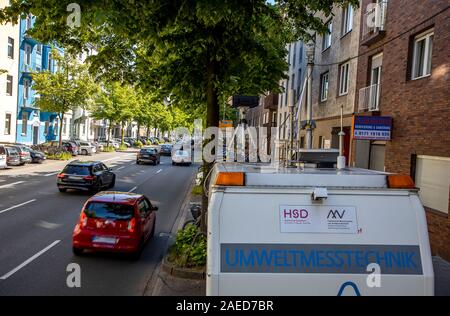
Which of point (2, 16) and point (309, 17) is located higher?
point (309, 17)

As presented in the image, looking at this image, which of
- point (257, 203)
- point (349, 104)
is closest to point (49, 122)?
point (349, 104)

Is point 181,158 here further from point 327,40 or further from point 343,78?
point 343,78

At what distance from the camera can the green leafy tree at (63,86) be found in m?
35.2

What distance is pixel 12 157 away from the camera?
93.3 feet

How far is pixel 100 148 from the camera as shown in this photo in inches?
2016

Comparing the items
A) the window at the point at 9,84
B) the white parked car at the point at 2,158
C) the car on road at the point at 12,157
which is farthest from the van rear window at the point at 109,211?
the window at the point at 9,84

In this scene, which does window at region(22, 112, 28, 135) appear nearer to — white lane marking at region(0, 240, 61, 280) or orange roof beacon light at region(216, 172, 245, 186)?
white lane marking at region(0, 240, 61, 280)

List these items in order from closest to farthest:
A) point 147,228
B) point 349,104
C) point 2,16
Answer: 1. point 2,16
2. point 147,228
3. point 349,104

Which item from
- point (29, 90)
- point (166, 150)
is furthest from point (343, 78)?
point (166, 150)

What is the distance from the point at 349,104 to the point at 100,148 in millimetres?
39295

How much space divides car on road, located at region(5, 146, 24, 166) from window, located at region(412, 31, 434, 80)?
2529 cm

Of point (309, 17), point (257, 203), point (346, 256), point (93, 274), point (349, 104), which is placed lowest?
point (93, 274)

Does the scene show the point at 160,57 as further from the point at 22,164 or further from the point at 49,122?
the point at 49,122
